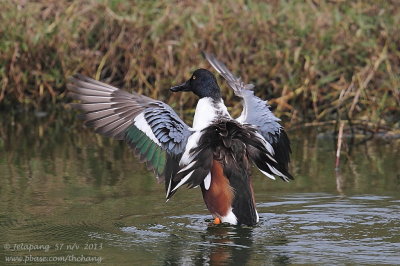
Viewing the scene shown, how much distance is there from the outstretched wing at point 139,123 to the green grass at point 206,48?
3.58 m

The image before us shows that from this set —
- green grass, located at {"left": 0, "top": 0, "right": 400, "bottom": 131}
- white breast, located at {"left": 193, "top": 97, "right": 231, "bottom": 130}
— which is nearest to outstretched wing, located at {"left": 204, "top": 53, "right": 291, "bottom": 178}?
white breast, located at {"left": 193, "top": 97, "right": 231, "bottom": 130}

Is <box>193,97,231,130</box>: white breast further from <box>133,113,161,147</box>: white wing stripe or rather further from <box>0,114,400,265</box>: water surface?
<box>0,114,400,265</box>: water surface

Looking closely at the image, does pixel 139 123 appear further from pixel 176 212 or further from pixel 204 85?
pixel 204 85

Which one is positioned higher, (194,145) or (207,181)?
(194,145)

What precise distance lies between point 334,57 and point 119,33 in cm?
246

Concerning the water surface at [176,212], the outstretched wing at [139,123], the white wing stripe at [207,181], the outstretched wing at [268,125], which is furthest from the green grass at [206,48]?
the white wing stripe at [207,181]

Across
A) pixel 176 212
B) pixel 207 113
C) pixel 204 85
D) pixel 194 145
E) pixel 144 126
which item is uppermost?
pixel 204 85

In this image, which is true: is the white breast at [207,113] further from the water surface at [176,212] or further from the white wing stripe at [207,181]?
the water surface at [176,212]

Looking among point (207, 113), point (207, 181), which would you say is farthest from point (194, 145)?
point (207, 113)

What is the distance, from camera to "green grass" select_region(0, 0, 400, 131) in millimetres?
10609

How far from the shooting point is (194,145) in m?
6.60

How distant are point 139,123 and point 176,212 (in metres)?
0.68

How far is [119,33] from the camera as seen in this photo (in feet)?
37.4

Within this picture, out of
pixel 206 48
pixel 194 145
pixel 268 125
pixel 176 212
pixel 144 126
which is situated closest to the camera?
pixel 194 145
